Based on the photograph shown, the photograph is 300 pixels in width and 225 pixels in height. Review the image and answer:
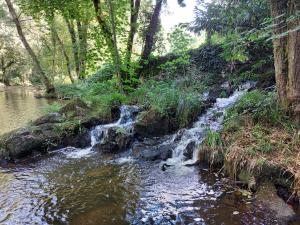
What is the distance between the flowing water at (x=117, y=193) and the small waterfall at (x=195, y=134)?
0.08 ft

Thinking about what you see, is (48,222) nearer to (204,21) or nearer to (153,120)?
(153,120)

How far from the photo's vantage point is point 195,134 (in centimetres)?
672

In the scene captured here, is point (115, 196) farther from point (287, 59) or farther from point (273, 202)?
point (287, 59)

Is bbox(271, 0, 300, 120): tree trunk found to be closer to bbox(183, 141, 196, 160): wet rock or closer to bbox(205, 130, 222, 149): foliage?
bbox(205, 130, 222, 149): foliage

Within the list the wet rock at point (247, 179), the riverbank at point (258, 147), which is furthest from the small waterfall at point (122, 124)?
the wet rock at point (247, 179)

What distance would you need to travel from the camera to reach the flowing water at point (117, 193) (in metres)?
3.96

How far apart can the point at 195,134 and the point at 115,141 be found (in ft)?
6.53

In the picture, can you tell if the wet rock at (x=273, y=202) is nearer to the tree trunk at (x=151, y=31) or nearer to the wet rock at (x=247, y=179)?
the wet rock at (x=247, y=179)

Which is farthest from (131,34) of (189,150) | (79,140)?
(189,150)

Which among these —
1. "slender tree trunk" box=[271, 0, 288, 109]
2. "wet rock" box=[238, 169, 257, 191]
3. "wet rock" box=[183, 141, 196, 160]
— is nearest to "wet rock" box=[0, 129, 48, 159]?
"wet rock" box=[183, 141, 196, 160]

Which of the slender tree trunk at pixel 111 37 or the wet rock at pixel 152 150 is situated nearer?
the wet rock at pixel 152 150

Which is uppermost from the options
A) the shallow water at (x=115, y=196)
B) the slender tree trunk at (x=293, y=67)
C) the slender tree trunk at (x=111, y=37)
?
the slender tree trunk at (x=111, y=37)

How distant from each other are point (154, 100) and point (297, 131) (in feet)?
13.1

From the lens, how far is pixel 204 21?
7.25 meters
